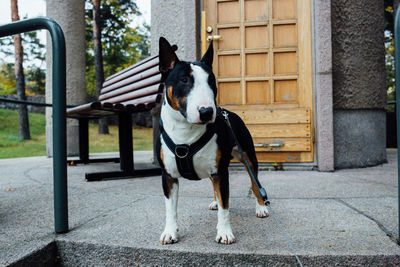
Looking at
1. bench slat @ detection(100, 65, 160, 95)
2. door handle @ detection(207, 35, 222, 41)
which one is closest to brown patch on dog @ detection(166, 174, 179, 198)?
bench slat @ detection(100, 65, 160, 95)

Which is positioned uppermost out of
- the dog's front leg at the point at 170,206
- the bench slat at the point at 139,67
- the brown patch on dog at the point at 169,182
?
the bench slat at the point at 139,67

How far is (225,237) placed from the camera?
1531 millimetres

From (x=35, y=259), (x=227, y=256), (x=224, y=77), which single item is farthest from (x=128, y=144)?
(x=227, y=256)

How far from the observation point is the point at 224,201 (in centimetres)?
161

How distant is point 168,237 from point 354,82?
373 centimetres

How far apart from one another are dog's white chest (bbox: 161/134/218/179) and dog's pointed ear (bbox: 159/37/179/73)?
443mm

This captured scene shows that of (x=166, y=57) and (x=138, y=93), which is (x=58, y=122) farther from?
(x=138, y=93)

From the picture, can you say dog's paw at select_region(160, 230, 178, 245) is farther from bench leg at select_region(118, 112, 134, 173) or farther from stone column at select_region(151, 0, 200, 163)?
stone column at select_region(151, 0, 200, 163)

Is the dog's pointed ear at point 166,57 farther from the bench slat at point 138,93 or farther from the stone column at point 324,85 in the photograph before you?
the stone column at point 324,85

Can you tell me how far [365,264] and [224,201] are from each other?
2.42ft

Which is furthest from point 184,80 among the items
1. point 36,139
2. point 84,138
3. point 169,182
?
point 36,139

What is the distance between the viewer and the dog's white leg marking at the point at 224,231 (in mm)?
1524

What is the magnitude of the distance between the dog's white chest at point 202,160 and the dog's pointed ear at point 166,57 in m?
0.44

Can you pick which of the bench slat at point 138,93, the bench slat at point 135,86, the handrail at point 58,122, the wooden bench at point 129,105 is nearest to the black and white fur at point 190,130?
the handrail at point 58,122
